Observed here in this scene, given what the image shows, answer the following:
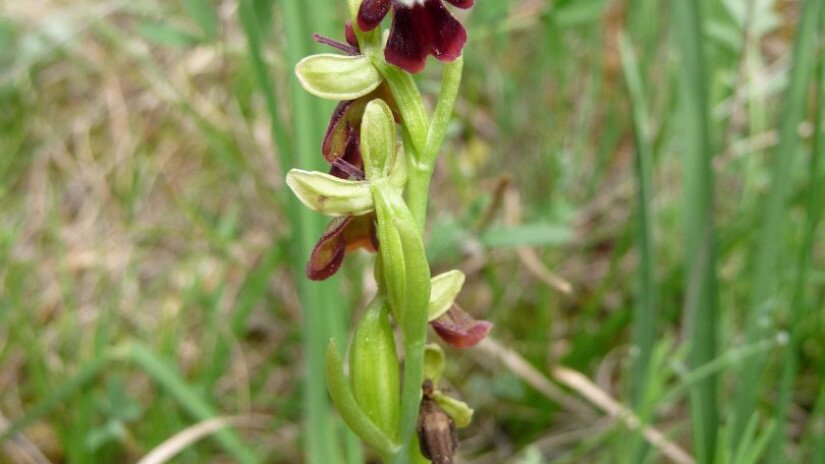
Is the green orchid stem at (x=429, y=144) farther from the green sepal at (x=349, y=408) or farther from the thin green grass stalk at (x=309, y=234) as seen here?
the thin green grass stalk at (x=309, y=234)

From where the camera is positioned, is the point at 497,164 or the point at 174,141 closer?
the point at 497,164

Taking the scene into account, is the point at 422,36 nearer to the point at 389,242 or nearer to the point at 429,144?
the point at 429,144

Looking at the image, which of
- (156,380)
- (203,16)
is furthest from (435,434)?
(203,16)

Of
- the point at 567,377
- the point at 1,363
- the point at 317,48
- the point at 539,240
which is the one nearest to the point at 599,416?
the point at 567,377

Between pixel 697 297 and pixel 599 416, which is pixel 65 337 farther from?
pixel 697 297

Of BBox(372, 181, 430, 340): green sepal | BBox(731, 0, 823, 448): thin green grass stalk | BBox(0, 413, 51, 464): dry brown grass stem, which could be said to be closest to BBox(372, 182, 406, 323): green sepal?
BBox(372, 181, 430, 340): green sepal
